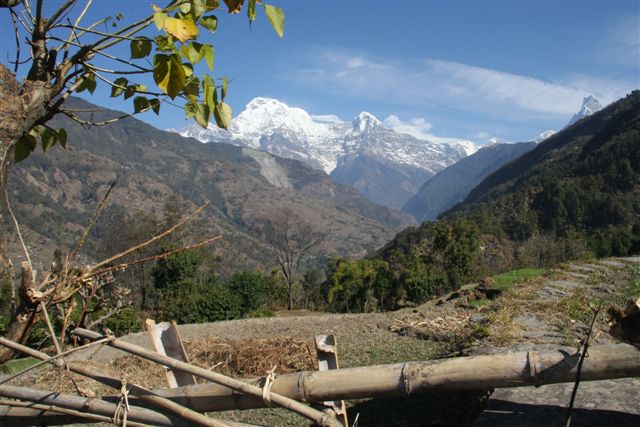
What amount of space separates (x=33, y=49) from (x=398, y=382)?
1.76 m

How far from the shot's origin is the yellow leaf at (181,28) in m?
1.40

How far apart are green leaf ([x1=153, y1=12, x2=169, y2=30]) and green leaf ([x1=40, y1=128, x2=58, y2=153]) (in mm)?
950

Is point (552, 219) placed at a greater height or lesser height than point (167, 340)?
greater

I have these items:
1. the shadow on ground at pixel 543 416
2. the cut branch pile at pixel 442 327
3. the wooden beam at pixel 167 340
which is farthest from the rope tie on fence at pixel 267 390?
the cut branch pile at pixel 442 327

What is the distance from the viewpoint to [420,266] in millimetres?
21875

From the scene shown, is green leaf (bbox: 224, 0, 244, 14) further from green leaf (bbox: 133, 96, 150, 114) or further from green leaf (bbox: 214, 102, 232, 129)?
green leaf (bbox: 133, 96, 150, 114)

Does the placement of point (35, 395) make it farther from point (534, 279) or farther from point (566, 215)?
point (566, 215)

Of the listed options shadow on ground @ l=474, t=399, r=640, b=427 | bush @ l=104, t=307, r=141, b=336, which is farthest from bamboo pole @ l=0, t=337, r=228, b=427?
bush @ l=104, t=307, r=141, b=336

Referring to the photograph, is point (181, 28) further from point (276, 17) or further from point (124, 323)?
point (124, 323)

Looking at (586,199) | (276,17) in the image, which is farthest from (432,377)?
(586,199)

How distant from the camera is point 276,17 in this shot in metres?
1.59

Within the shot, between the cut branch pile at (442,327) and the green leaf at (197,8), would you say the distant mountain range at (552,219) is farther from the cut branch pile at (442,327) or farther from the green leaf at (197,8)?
the green leaf at (197,8)

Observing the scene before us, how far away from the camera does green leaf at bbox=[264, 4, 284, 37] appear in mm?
1575

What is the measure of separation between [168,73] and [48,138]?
0.94 m
